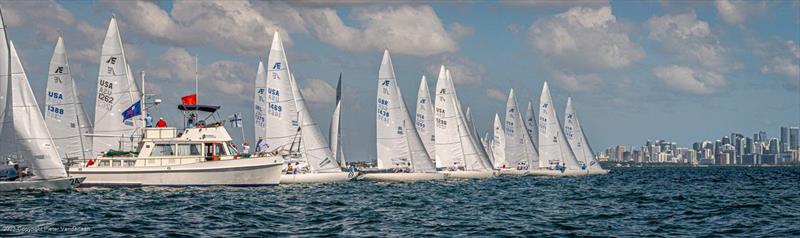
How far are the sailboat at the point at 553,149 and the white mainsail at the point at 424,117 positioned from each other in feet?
65.6

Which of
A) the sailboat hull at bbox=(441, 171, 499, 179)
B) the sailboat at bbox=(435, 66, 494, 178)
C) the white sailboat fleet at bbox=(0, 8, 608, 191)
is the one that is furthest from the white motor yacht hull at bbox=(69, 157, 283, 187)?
the sailboat at bbox=(435, 66, 494, 178)

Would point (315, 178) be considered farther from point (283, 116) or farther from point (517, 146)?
point (517, 146)

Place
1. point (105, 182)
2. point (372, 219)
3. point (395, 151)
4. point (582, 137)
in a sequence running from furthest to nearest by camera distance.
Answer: point (582, 137), point (395, 151), point (105, 182), point (372, 219)

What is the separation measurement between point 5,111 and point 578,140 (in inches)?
3092

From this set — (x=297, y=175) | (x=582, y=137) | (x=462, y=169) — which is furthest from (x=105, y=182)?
(x=582, y=137)

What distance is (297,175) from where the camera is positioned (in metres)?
71.1

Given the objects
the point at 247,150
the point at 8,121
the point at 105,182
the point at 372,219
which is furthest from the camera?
the point at 247,150

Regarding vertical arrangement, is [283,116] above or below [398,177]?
above

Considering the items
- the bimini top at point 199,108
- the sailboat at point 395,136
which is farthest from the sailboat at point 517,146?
the bimini top at point 199,108

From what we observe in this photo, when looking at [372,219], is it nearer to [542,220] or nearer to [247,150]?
[542,220]

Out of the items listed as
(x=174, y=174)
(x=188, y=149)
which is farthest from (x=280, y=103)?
(x=174, y=174)

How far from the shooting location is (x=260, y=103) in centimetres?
7831

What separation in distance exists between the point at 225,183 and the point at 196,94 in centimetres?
678

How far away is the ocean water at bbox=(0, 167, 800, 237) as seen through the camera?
3412 centimetres
